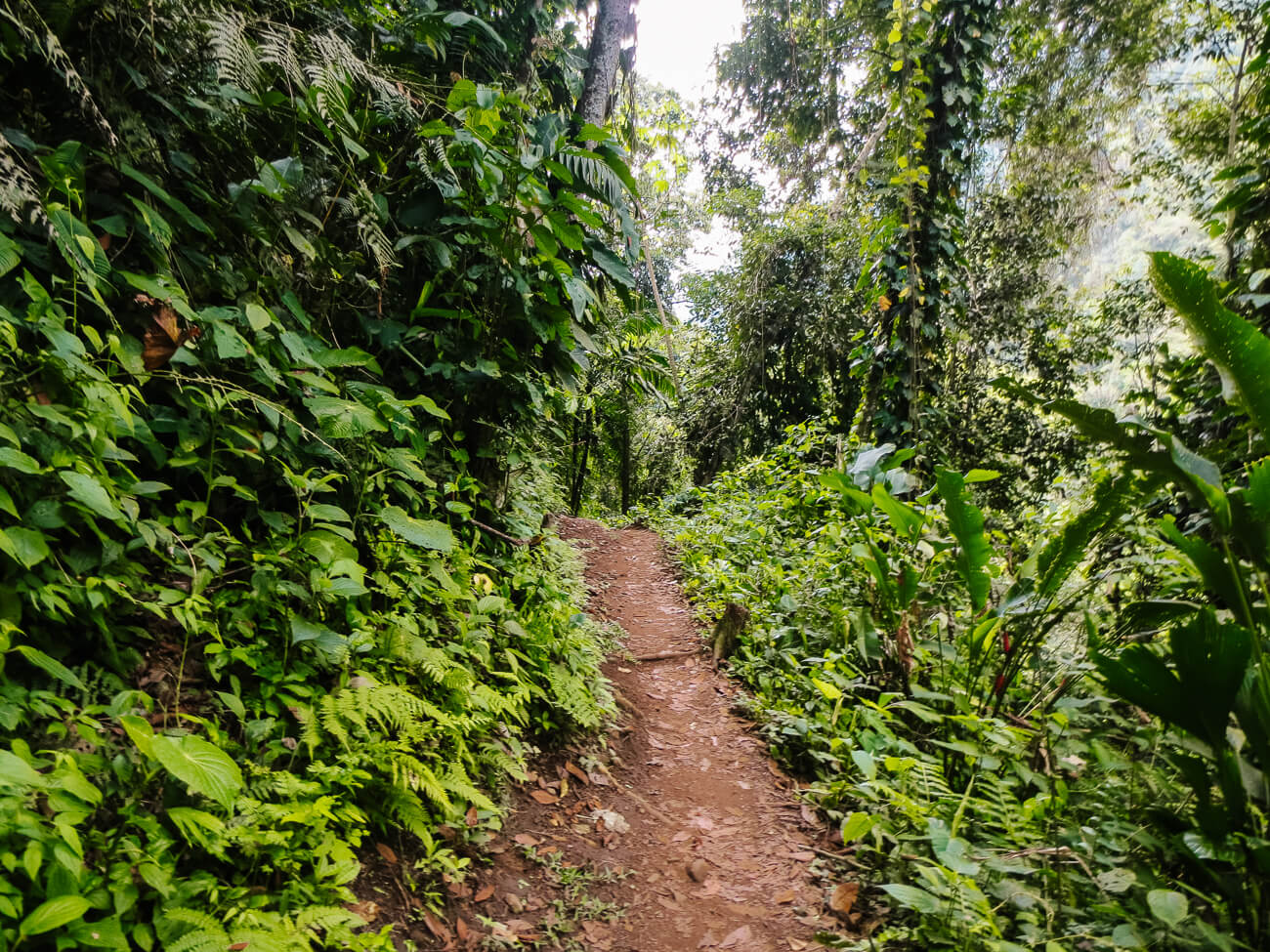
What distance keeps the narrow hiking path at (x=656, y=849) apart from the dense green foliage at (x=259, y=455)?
0.24m

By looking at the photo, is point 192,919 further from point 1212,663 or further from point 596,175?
point 596,175

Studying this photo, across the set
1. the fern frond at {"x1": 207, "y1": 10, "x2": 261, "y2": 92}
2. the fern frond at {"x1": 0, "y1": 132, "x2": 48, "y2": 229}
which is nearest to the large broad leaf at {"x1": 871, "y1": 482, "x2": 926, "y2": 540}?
the fern frond at {"x1": 207, "y1": 10, "x2": 261, "y2": 92}

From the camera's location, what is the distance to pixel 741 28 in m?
9.72

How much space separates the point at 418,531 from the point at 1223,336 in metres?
3.14

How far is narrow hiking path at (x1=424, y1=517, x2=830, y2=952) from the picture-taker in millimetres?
2180

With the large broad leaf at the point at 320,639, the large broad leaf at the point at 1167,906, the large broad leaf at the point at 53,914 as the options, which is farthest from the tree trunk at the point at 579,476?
the large broad leaf at the point at 53,914

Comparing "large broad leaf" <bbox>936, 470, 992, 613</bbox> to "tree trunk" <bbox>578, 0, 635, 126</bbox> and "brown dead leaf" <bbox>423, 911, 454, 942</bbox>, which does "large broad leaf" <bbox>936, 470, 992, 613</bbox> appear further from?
"tree trunk" <bbox>578, 0, 635, 126</bbox>

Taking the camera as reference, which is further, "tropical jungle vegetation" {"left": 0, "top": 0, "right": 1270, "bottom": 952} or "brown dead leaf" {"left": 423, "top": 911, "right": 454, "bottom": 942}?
"brown dead leaf" {"left": 423, "top": 911, "right": 454, "bottom": 942}

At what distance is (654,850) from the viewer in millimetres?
2693

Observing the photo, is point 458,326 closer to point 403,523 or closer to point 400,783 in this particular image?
point 403,523

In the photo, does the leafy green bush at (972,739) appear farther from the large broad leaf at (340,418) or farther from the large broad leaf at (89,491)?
the large broad leaf at (89,491)

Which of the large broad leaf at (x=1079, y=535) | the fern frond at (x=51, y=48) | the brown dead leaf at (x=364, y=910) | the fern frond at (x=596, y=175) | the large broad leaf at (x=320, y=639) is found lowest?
the brown dead leaf at (x=364, y=910)

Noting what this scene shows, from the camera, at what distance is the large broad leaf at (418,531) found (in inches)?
93.0

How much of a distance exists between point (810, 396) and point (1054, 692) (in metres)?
8.08
